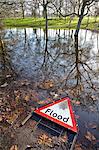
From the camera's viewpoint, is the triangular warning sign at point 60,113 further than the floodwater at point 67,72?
No

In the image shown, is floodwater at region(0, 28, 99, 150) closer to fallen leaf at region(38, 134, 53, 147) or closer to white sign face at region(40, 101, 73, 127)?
white sign face at region(40, 101, 73, 127)

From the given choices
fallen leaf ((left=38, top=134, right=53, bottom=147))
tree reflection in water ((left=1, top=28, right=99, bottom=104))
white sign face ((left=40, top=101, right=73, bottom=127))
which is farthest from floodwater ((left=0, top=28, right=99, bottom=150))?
fallen leaf ((left=38, top=134, right=53, bottom=147))

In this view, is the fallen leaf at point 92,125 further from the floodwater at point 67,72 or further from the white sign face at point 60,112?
the white sign face at point 60,112

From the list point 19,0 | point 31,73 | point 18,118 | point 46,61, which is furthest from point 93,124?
point 19,0

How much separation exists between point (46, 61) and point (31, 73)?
2.99m

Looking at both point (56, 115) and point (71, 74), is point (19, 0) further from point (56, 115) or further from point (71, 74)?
point (56, 115)

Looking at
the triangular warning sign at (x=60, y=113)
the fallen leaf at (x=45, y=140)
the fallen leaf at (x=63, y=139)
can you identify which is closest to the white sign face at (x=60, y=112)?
the triangular warning sign at (x=60, y=113)

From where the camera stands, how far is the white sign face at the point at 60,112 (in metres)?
8.18

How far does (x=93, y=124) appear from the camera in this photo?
26.9ft

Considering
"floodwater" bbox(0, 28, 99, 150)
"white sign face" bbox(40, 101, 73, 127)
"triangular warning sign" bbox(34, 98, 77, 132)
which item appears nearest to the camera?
"triangular warning sign" bbox(34, 98, 77, 132)

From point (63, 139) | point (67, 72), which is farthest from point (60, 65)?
point (63, 139)

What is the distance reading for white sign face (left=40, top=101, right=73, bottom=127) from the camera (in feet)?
26.8

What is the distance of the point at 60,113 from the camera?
8492 mm

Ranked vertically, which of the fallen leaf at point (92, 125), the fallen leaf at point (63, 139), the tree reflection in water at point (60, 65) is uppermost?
the tree reflection in water at point (60, 65)
